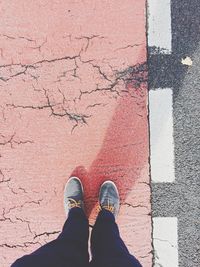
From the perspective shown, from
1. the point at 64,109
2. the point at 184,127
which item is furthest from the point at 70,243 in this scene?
the point at 184,127

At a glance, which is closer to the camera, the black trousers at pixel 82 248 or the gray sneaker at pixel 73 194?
the black trousers at pixel 82 248

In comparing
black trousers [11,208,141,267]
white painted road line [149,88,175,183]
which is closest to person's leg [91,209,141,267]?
black trousers [11,208,141,267]

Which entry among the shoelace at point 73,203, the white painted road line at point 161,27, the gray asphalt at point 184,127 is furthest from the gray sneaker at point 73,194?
the white painted road line at point 161,27

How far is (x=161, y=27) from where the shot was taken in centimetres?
345

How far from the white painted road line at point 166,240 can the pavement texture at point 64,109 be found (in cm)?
14

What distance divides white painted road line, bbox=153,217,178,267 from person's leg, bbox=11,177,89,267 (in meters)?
0.51

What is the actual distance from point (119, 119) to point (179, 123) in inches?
16.3

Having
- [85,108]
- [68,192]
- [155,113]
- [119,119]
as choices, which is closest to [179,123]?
[155,113]

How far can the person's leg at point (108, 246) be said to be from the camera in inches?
116

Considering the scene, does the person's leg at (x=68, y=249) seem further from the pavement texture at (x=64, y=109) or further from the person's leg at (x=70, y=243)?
the pavement texture at (x=64, y=109)

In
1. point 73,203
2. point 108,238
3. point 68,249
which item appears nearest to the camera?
point 68,249

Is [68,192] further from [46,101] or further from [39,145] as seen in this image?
[46,101]

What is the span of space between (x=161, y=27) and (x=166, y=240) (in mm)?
1476

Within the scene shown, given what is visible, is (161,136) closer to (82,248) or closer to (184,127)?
(184,127)
